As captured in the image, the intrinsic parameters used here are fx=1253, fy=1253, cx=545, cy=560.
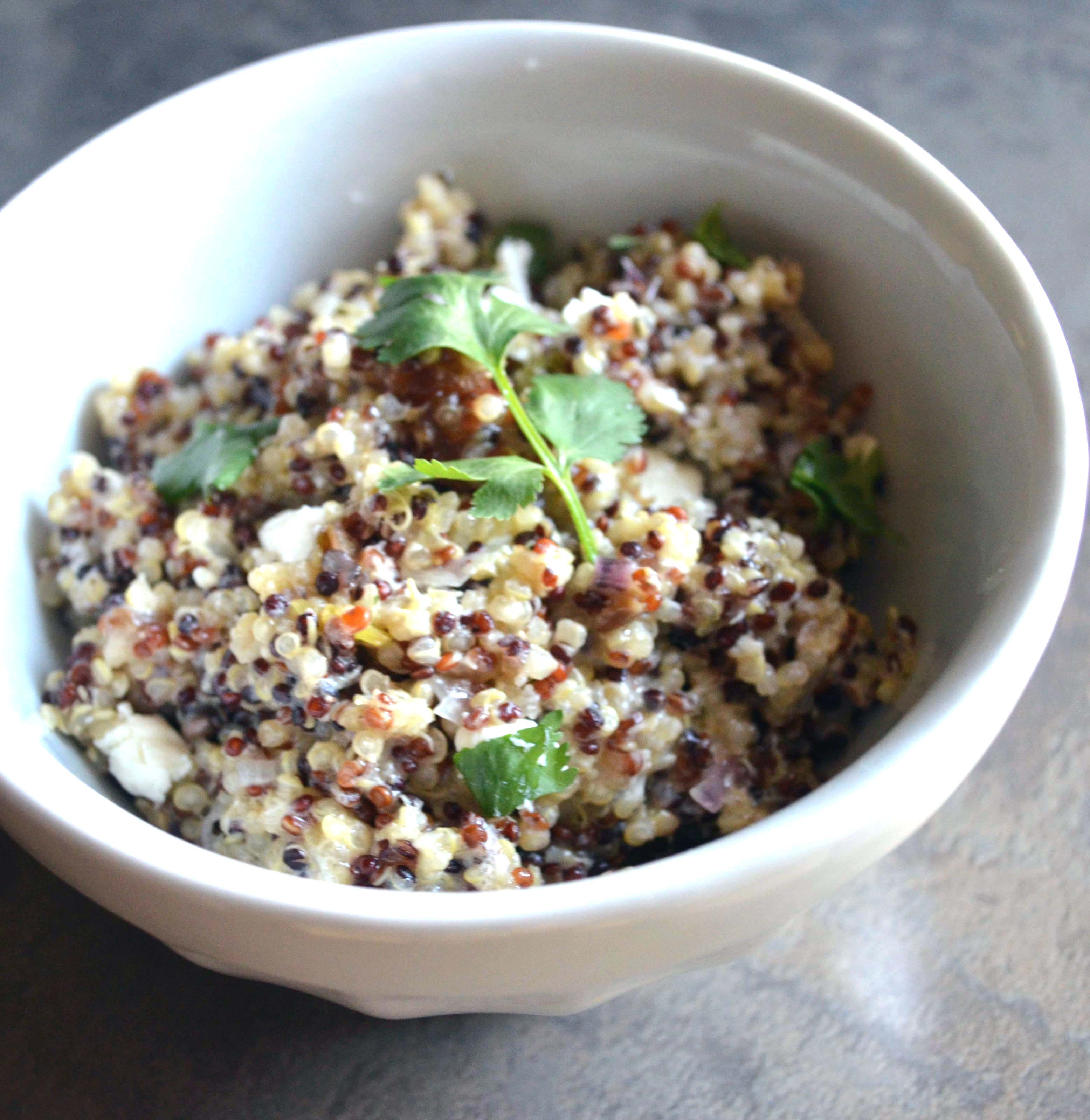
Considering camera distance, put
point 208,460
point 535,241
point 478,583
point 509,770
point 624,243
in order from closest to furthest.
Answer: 1. point 509,770
2. point 478,583
3. point 208,460
4. point 624,243
5. point 535,241

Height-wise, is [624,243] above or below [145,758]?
above

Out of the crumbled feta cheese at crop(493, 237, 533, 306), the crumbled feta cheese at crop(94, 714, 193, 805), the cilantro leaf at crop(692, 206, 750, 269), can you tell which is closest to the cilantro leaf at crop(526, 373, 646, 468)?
the crumbled feta cheese at crop(493, 237, 533, 306)

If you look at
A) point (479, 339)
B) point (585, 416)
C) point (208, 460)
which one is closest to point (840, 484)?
point (585, 416)

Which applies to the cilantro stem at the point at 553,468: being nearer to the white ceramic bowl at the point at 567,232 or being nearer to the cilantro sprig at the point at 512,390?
the cilantro sprig at the point at 512,390

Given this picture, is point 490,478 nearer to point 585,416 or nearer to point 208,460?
point 585,416

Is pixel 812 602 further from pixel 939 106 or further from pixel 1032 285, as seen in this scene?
pixel 939 106
